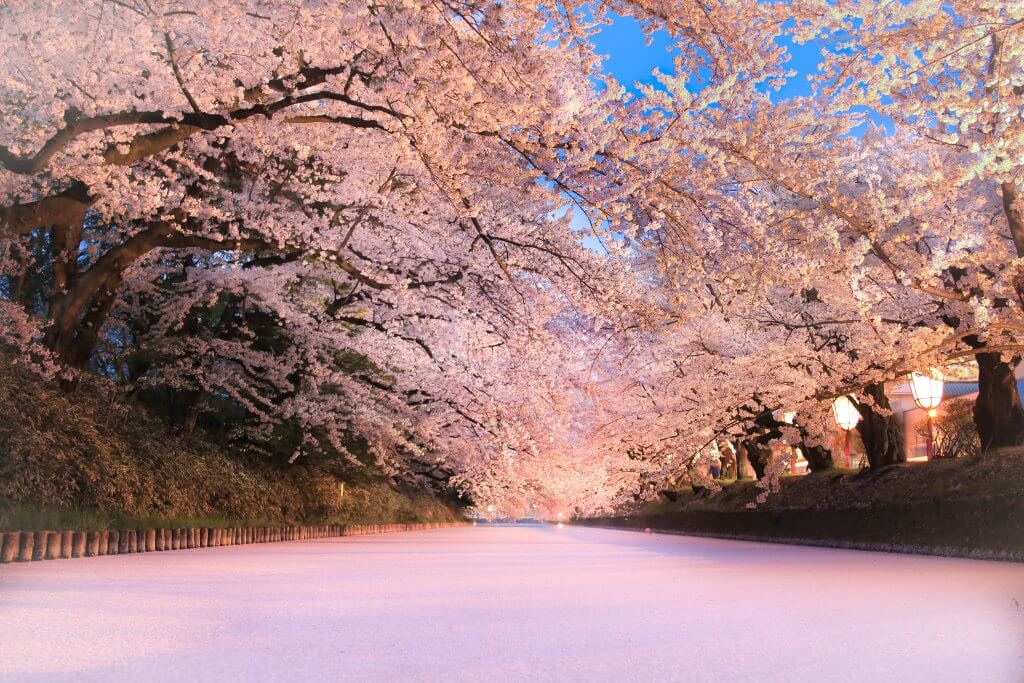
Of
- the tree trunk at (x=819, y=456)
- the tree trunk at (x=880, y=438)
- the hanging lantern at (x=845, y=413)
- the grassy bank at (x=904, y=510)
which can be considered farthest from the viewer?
the tree trunk at (x=819, y=456)

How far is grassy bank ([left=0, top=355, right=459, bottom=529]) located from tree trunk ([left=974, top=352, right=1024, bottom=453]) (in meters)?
11.2

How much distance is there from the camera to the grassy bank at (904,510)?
12094 millimetres

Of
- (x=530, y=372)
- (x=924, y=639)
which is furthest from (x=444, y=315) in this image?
(x=924, y=639)

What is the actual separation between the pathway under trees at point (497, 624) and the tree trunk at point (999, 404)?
5.17m

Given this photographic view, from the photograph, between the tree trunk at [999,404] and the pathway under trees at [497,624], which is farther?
the tree trunk at [999,404]

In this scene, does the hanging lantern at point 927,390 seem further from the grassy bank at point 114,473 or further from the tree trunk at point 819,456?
the grassy bank at point 114,473

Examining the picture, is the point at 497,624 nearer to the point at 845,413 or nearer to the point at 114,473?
the point at 114,473

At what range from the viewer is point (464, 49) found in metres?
6.52

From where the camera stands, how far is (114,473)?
36.2 ft

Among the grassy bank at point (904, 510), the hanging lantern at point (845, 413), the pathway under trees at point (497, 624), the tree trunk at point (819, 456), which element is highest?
the hanging lantern at point (845, 413)

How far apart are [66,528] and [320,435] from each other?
9.46m

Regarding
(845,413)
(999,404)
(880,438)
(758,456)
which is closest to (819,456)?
(880,438)

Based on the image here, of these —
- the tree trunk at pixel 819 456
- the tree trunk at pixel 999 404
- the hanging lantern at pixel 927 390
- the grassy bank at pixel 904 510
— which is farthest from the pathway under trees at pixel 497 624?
the tree trunk at pixel 819 456

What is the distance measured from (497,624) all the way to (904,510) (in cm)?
1104
